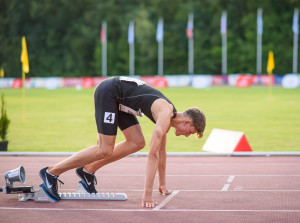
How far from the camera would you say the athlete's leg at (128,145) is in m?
6.75

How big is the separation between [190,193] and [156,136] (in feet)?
5.28

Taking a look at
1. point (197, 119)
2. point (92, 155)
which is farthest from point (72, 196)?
point (197, 119)

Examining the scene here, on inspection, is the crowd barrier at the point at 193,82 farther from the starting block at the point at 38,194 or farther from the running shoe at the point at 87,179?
the starting block at the point at 38,194

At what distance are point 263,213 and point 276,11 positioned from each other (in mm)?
69523

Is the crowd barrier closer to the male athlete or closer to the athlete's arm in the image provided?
the male athlete

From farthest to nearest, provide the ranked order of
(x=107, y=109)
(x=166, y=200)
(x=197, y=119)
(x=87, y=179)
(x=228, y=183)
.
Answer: (x=228, y=183) → (x=87, y=179) → (x=166, y=200) → (x=107, y=109) → (x=197, y=119)

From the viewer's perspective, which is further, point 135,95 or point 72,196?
point 72,196

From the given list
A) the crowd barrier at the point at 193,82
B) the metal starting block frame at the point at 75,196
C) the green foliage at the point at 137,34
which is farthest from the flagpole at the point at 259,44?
the metal starting block frame at the point at 75,196

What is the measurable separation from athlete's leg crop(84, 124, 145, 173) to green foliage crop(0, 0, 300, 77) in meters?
63.0

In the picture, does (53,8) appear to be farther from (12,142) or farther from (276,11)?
(12,142)

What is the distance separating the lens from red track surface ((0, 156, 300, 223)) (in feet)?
19.4

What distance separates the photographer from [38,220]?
18.9 ft

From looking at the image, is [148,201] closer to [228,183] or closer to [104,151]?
[104,151]

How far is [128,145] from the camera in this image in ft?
22.5
